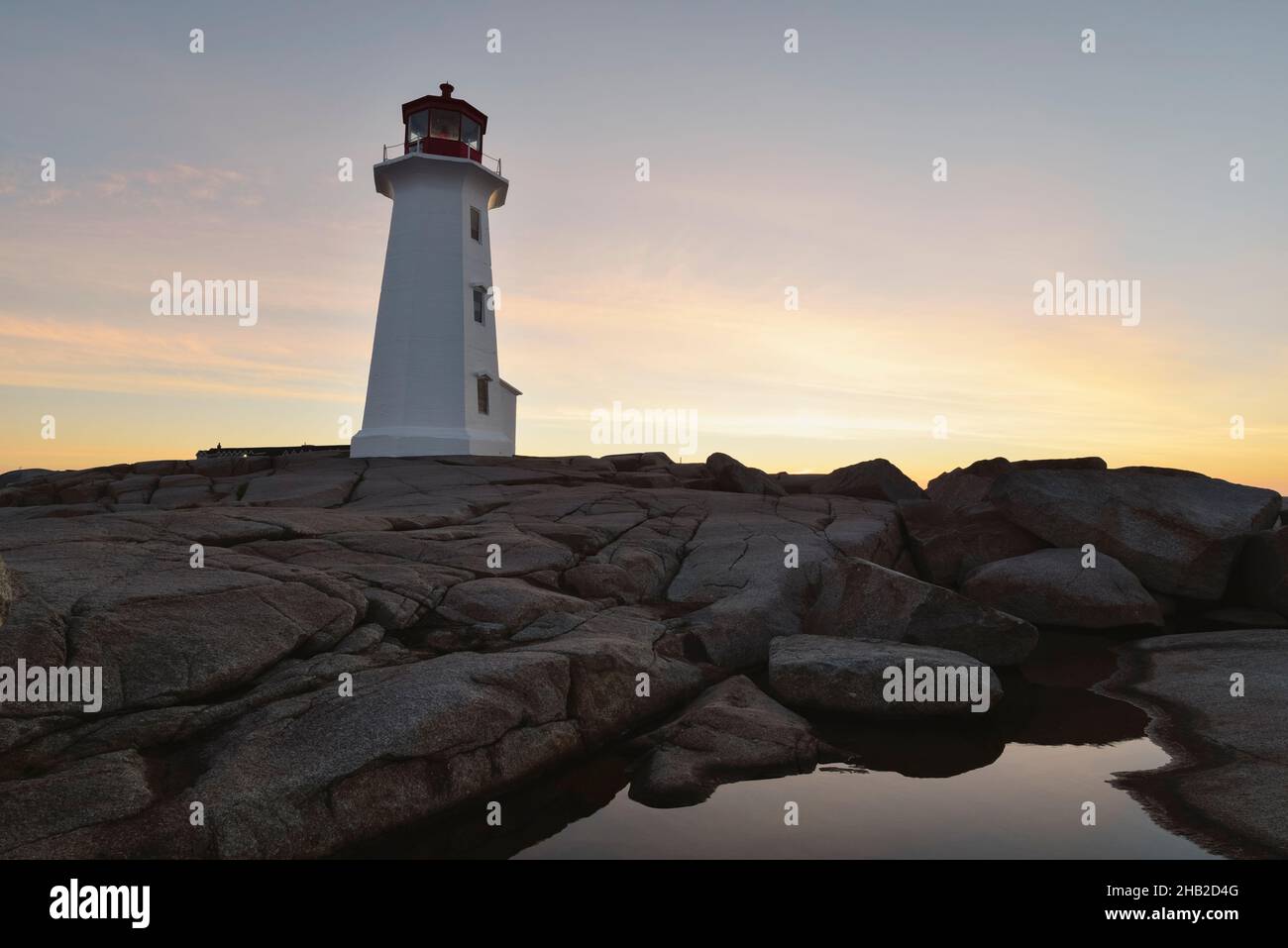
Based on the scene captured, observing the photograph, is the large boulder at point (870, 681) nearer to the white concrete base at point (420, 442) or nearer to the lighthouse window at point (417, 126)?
the white concrete base at point (420, 442)

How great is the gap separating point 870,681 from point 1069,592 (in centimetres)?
700

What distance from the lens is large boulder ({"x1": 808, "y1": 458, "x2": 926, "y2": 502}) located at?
24359 mm

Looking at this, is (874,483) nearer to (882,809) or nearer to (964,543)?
(964,543)

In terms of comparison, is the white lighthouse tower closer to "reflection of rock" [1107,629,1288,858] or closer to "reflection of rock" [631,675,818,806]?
"reflection of rock" [631,675,818,806]

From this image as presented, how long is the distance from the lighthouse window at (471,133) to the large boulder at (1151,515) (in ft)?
86.2

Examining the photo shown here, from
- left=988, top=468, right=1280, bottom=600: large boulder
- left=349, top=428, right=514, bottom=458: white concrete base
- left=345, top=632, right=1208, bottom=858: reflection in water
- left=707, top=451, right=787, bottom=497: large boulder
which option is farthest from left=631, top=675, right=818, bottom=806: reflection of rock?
left=349, top=428, right=514, bottom=458: white concrete base

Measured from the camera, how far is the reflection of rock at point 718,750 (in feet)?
26.0

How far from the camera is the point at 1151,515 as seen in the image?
1672cm

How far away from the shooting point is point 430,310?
1243 inches

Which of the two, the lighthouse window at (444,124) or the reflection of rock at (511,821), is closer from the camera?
the reflection of rock at (511,821)

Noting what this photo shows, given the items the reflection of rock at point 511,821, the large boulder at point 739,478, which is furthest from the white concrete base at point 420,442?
the reflection of rock at point 511,821
